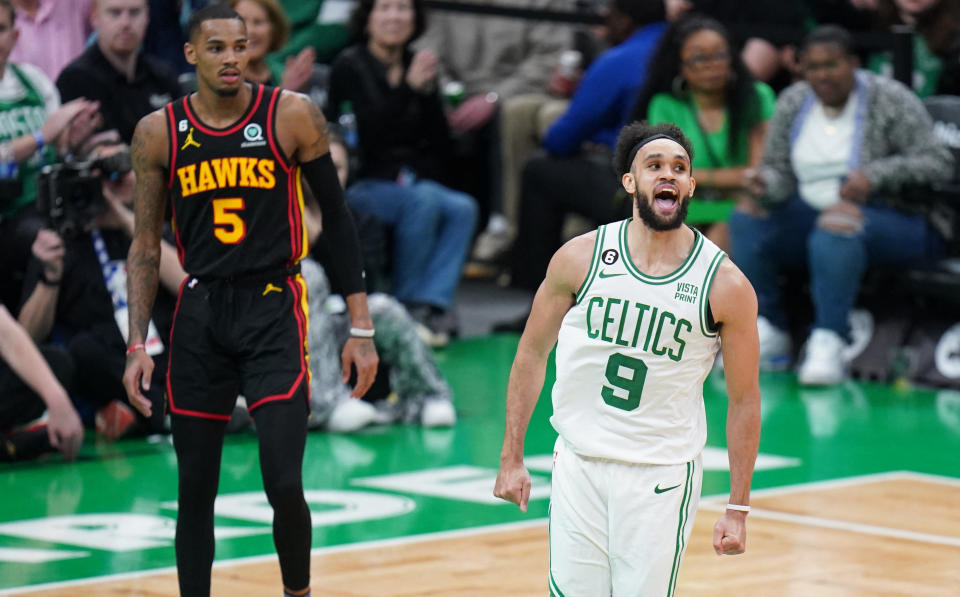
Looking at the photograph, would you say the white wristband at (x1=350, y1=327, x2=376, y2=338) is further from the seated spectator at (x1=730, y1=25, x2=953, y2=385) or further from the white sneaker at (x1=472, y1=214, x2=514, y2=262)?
the white sneaker at (x1=472, y1=214, x2=514, y2=262)

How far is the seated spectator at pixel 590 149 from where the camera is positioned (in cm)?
1077

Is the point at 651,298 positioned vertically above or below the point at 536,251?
above

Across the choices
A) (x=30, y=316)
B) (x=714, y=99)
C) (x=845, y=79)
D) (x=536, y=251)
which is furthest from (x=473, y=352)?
(x=30, y=316)

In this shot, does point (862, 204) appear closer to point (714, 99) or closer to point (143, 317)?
point (714, 99)

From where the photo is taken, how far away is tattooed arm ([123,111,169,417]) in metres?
5.08

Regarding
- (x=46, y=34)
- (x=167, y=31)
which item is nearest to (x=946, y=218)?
(x=167, y=31)

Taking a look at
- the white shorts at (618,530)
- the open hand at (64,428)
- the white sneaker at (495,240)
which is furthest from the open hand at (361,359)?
the white sneaker at (495,240)

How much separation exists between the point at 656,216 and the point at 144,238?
1686mm

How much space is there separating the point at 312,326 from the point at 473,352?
2805 mm

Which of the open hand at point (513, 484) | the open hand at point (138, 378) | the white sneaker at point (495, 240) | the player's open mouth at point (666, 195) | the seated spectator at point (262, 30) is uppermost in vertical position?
the player's open mouth at point (666, 195)

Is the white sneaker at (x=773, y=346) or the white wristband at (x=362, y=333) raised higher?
the white wristband at (x=362, y=333)

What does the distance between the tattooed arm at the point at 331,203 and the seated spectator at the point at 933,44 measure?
21.3ft

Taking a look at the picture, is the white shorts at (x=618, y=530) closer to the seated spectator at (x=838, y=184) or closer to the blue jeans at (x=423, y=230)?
the seated spectator at (x=838, y=184)

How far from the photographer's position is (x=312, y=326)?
8359mm
